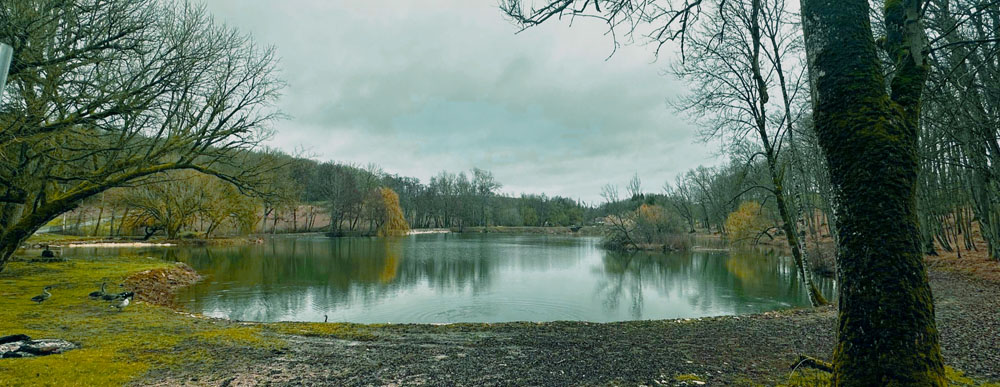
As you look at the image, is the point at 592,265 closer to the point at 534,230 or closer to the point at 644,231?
the point at 644,231

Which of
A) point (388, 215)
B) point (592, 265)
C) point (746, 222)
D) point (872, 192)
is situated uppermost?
point (388, 215)

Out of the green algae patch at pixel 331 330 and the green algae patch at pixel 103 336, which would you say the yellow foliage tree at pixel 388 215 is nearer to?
the green algae patch at pixel 103 336

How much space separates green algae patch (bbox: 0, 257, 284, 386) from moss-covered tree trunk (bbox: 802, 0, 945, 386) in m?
6.41

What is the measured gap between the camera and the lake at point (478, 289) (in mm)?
13242

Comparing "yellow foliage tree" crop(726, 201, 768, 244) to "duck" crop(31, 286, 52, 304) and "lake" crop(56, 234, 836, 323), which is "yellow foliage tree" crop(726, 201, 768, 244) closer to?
"lake" crop(56, 234, 836, 323)

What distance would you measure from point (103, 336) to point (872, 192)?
9481 millimetres

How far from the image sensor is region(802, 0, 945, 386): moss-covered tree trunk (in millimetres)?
2498

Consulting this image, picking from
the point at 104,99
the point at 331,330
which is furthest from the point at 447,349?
the point at 104,99

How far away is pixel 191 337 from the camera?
7.16 meters

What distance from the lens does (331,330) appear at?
8227 mm

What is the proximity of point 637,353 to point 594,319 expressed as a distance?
7007 mm

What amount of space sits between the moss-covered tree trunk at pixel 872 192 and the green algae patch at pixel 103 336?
641 centimetres

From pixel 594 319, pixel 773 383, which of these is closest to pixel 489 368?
pixel 773 383

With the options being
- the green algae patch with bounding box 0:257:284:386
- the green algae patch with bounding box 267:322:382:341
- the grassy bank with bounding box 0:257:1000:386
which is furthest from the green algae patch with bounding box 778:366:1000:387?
the green algae patch with bounding box 0:257:284:386
